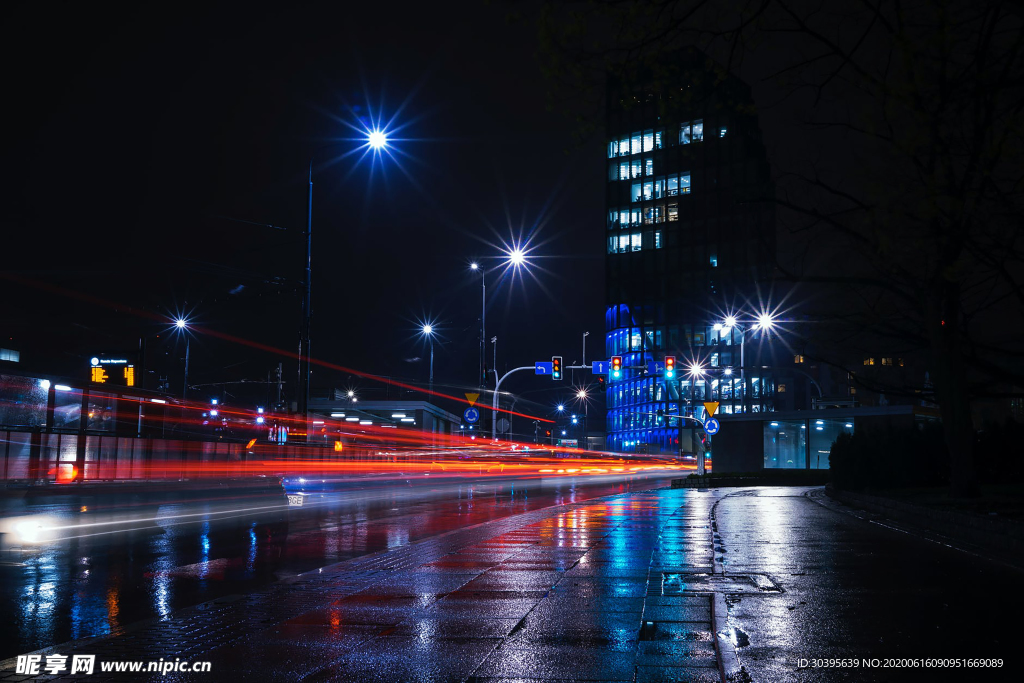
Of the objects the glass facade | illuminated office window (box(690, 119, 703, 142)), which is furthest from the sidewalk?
the glass facade

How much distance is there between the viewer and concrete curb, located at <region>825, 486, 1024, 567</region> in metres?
11.5

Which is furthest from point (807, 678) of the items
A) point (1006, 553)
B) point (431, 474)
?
point (431, 474)

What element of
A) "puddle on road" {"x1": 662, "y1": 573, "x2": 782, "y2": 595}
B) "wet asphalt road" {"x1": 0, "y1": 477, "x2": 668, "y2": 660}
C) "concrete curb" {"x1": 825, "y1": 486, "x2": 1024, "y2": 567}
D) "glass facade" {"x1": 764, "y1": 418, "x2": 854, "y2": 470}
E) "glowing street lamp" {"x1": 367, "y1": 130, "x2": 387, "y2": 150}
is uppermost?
"glowing street lamp" {"x1": 367, "y1": 130, "x2": 387, "y2": 150}

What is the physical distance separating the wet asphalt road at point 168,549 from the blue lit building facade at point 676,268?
265 ft

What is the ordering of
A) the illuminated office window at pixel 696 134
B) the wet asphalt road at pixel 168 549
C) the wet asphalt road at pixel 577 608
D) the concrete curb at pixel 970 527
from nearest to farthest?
the wet asphalt road at pixel 577 608, the wet asphalt road at pixel 168 549, the concrete curb at pixel 970 527, the illuminated office window at pixel 696 134

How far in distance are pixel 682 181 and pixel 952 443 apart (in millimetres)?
97685

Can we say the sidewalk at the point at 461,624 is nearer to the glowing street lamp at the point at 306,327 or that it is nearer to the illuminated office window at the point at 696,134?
the illuminated office window at the point at 696,134

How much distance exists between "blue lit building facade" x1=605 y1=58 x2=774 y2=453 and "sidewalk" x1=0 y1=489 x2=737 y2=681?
90292mm

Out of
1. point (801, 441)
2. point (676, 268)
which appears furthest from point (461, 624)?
point (676, 268)

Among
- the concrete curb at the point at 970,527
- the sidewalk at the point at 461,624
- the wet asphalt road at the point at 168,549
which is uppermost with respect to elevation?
the concrete curb at the point at 970,527

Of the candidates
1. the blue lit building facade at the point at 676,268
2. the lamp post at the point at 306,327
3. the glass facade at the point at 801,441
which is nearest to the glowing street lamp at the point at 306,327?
the lamp post at the point at 306,327

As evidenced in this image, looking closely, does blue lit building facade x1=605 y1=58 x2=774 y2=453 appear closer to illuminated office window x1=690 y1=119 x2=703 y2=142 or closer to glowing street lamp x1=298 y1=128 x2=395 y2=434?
illuminated office window x1=690 y1=119 x2=703 y2=142

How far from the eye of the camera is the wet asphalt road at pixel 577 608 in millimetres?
6047

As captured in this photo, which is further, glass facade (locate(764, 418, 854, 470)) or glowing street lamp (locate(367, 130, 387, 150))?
glass facade (locate(764, 418, 854, 470))
